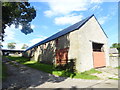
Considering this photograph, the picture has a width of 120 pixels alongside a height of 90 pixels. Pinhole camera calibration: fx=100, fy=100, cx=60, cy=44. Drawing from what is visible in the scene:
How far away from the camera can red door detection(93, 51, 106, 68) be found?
15562 millimetres

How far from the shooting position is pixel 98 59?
16250 mm

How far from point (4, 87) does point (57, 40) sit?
38.9ft

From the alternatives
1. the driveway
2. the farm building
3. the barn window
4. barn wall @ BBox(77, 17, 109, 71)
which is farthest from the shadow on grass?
the barn window

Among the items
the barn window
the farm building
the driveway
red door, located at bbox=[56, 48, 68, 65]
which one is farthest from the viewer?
the barn window

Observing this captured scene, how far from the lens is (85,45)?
14477 mm

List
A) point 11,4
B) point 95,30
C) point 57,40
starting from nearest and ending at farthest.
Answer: point 11,4 → point 95,30 → point 57,40

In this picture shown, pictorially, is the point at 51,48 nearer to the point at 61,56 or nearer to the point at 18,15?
the point at 61,56

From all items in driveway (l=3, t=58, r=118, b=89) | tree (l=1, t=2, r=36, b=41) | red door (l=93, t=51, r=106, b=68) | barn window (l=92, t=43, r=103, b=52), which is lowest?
driveway (l=3, t=58, r=118, b=89)

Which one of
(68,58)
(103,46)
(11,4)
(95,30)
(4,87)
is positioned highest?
(11,4)

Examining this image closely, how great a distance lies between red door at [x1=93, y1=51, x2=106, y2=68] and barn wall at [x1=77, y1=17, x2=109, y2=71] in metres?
1.04

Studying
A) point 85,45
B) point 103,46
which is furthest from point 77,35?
point 103,46

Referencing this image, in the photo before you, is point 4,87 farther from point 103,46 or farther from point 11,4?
point 103,46

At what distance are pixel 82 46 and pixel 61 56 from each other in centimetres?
416

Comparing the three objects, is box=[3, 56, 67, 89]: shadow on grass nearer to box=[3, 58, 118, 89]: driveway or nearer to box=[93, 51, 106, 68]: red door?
box=[3, 58, 118, 89]: driveway
